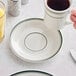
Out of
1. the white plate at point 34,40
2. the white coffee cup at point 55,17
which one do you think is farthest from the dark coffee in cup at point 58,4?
the white plate at point 34,40

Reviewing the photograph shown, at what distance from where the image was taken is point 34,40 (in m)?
0.95

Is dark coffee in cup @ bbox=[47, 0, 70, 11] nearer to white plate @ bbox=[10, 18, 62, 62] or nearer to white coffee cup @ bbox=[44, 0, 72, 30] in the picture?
white coffee cup @ bbox=[44, 0, 72, 30]

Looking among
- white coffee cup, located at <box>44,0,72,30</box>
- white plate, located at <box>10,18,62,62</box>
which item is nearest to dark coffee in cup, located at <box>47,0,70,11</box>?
white coffee cup, located at <box>44,0,72,30</box>

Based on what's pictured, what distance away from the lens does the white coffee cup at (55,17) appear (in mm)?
845

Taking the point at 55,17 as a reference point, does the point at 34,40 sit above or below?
below

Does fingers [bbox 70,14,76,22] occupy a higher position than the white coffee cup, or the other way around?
the white coffee cup

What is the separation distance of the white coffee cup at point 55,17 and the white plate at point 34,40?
71mm

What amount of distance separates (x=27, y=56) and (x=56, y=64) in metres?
0.10

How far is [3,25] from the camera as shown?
94 centimetres

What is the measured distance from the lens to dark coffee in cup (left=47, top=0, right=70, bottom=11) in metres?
0.87

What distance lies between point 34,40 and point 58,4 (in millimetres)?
153

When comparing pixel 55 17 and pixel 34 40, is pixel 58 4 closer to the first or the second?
pixel 55 17

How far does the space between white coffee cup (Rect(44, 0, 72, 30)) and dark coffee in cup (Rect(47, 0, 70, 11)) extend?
15mm

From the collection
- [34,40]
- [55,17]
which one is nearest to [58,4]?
[55,17]
